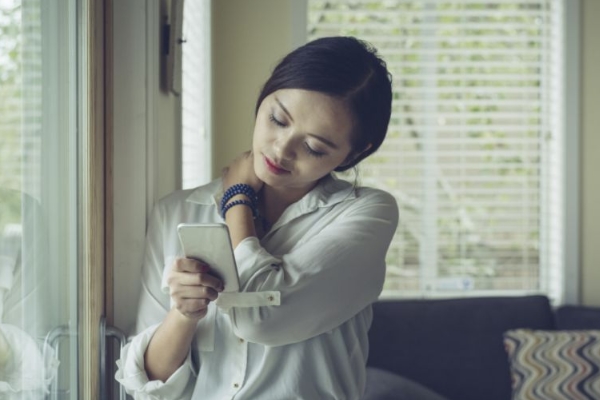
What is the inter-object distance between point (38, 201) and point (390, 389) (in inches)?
66.5

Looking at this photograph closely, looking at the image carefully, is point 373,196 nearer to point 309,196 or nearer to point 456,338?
point 309,196

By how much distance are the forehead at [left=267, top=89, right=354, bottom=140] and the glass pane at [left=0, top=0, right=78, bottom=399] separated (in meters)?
0.36

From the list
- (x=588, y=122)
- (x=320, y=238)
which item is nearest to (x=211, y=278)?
(x=320, y=238)

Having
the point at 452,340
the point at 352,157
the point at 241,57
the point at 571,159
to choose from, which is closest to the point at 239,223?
the point at 352,157

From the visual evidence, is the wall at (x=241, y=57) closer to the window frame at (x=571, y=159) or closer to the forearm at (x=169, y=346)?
the window frame at (x=571, y=159)

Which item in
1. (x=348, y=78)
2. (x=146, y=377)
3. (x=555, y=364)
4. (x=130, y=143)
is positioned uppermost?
(x=348, y=78)

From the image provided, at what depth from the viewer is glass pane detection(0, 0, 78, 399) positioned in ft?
3.74

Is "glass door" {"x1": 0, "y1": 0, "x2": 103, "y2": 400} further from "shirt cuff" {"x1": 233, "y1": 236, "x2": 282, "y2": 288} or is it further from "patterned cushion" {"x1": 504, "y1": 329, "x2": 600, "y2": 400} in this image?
"patterned cushion" {"x1": 504, "y1": 329, "x2": 600, "y2": 400}

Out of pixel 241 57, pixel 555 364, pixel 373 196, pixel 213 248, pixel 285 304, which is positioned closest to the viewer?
pixel 213 248

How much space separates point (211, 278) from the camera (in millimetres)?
1182

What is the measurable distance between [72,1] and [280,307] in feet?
2.12

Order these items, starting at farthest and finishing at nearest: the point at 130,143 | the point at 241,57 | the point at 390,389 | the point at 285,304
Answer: the point at 241,57, the point at 390,389, the point at 130,143, the point at 285,304

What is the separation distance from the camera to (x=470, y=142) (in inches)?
139

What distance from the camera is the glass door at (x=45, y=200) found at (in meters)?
1.15
